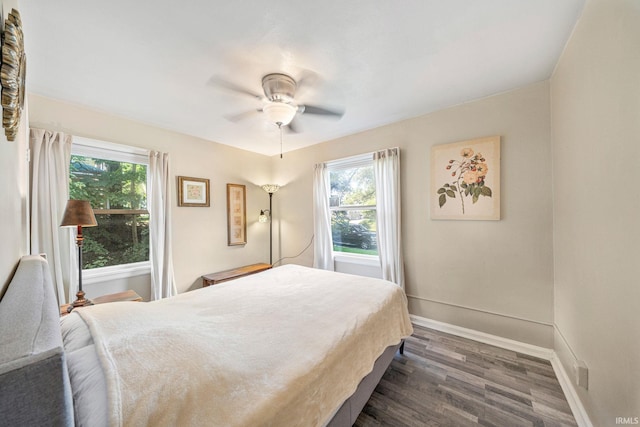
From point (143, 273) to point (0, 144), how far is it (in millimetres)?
2449

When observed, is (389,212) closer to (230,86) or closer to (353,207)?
(353,207)

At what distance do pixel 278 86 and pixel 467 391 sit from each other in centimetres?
280

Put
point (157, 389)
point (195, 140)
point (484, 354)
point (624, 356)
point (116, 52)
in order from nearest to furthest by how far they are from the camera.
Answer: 1. point (157, 389)
2. point (624, 356)
3. point (116, 52)
4. point (484, 354)
5. point (195, 140)

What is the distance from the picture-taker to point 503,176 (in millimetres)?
2275

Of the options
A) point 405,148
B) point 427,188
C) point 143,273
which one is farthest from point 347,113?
point 143,273

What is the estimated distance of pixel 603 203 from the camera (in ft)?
3.95

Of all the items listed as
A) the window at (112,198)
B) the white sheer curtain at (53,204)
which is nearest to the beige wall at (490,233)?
the window at (112,198)

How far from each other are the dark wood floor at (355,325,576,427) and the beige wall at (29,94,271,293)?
2.72 metres

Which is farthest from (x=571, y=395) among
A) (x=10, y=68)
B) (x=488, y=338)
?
(x=10, y=68)

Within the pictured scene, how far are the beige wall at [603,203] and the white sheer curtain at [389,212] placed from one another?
1427mm

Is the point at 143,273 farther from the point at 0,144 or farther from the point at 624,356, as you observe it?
the point at 624,356

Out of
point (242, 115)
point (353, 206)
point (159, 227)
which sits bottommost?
point (159, 227)

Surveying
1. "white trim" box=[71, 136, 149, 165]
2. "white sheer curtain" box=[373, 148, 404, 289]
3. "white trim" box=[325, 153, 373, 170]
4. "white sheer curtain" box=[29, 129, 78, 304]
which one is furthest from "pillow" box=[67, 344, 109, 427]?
"white trim" box=[325, 153, 373, 170]

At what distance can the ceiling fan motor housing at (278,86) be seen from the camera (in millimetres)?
1835
